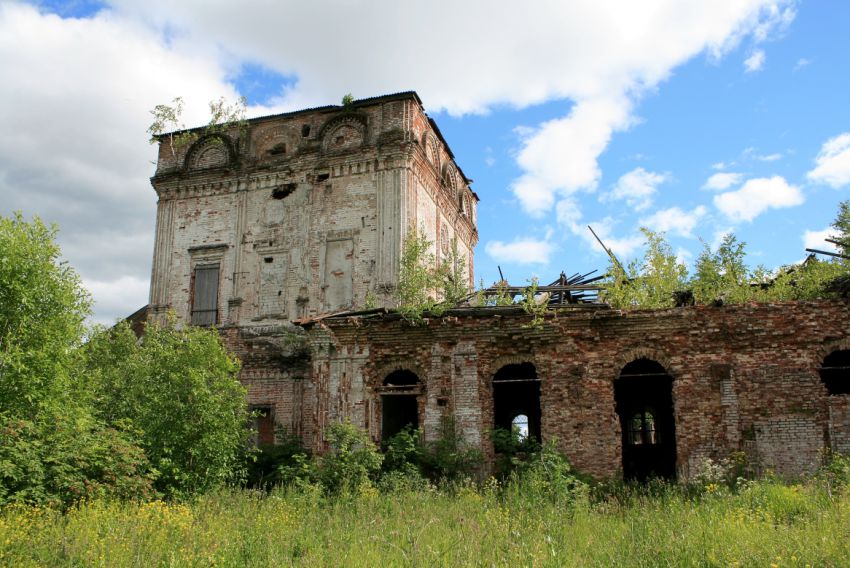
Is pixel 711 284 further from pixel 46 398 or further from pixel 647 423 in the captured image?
pixel 46 398

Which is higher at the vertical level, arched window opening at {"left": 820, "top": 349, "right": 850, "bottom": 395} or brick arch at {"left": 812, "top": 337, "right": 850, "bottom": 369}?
brick arch at {"left": 812, "top": 337, "right": 850, "bottom": 369}

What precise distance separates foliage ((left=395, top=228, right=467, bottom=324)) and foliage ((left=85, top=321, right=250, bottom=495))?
4.04m

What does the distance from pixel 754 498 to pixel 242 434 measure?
32.0 ft

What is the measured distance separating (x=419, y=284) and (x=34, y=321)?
26.4 ft

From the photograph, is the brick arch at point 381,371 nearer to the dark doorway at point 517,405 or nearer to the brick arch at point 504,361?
the brick arch at point 504,361

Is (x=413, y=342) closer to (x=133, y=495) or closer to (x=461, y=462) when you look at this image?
(x=461, y=462)

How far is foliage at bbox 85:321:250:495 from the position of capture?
13.4m

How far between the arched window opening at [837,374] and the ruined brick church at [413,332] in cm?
4

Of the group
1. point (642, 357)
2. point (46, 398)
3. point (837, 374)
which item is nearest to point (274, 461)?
point (46, 398)

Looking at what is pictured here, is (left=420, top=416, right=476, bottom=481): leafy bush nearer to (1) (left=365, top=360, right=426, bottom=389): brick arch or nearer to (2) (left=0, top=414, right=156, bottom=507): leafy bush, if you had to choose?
(1) (left=365, top=360, right=426, bottom=389): brick arch

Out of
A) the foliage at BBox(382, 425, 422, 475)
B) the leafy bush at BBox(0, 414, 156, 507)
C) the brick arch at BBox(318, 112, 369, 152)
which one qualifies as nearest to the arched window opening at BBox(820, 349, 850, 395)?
the foliage at BBox(382, 425, 422, 475)

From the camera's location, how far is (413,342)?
14.8 m

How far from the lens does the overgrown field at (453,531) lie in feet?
25.9

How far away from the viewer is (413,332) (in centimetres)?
1484
